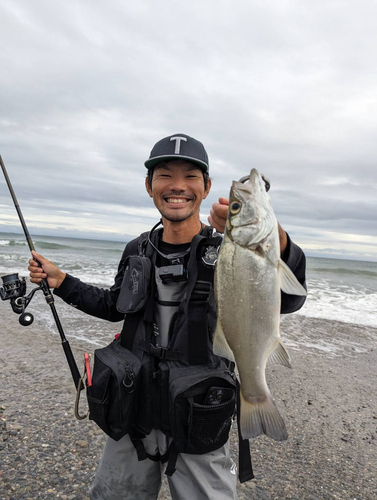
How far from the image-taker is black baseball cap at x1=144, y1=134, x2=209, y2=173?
2.96 m

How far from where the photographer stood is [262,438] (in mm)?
4867

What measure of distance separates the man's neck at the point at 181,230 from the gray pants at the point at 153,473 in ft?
5.08

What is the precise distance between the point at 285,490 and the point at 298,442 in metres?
1.06

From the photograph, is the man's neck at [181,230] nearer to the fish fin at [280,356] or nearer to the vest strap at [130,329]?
the vest strap at [130,329]

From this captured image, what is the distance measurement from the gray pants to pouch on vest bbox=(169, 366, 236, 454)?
177 mm

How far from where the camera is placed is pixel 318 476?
4156 millimetres

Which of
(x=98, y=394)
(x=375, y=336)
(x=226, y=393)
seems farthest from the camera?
(x=375, y=336)

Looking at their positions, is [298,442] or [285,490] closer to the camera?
[285,490]

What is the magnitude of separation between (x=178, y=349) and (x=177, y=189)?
1.28 metres

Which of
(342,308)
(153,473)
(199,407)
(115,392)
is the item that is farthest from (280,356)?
(342,308)

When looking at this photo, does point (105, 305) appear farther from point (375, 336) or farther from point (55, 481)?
point (375, 336)

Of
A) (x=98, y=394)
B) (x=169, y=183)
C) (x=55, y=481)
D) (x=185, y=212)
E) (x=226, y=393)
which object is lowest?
(x=55, y=481)

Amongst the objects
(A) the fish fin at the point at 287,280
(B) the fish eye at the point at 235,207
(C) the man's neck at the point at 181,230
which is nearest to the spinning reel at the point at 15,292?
(C) the man's neck at the point at 181,230

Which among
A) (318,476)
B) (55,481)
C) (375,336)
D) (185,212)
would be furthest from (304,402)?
(375,336)
